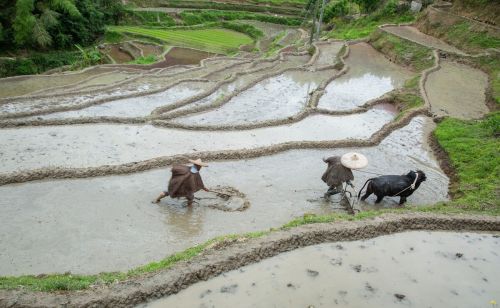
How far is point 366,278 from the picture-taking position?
6703 millimetres

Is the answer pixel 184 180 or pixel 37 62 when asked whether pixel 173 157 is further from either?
pixel 37 62

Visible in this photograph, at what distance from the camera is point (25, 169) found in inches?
372

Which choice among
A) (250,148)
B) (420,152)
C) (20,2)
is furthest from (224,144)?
(20,2)

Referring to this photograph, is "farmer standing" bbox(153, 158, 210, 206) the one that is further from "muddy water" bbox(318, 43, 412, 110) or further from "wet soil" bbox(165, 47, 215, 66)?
"wet soil" bbox(165, 47, 215, 66)

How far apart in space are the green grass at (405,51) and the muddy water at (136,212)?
12.8 meters

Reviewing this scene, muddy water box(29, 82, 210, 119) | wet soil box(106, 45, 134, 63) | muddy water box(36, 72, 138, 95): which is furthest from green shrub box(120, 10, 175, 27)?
muddy water box(29, 82, 210, 119)

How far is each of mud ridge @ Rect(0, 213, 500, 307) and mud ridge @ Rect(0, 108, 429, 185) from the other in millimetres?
3967

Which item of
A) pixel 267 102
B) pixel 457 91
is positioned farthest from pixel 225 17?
pixel 457 91

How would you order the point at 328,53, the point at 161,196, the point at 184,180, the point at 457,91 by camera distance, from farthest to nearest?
the point at 328,53, the point at 457,91, the point at 161,196, the point at 184,180

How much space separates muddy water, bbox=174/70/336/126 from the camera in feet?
48.6

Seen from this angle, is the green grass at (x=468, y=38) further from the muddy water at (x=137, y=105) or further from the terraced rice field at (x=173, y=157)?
the muddy water at (x=137, y=105)

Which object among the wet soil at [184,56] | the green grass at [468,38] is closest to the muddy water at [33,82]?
the wet soil at [184,56]

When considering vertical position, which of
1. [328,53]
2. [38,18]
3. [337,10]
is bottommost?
[328,53]

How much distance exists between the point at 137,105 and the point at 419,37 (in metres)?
20.5
